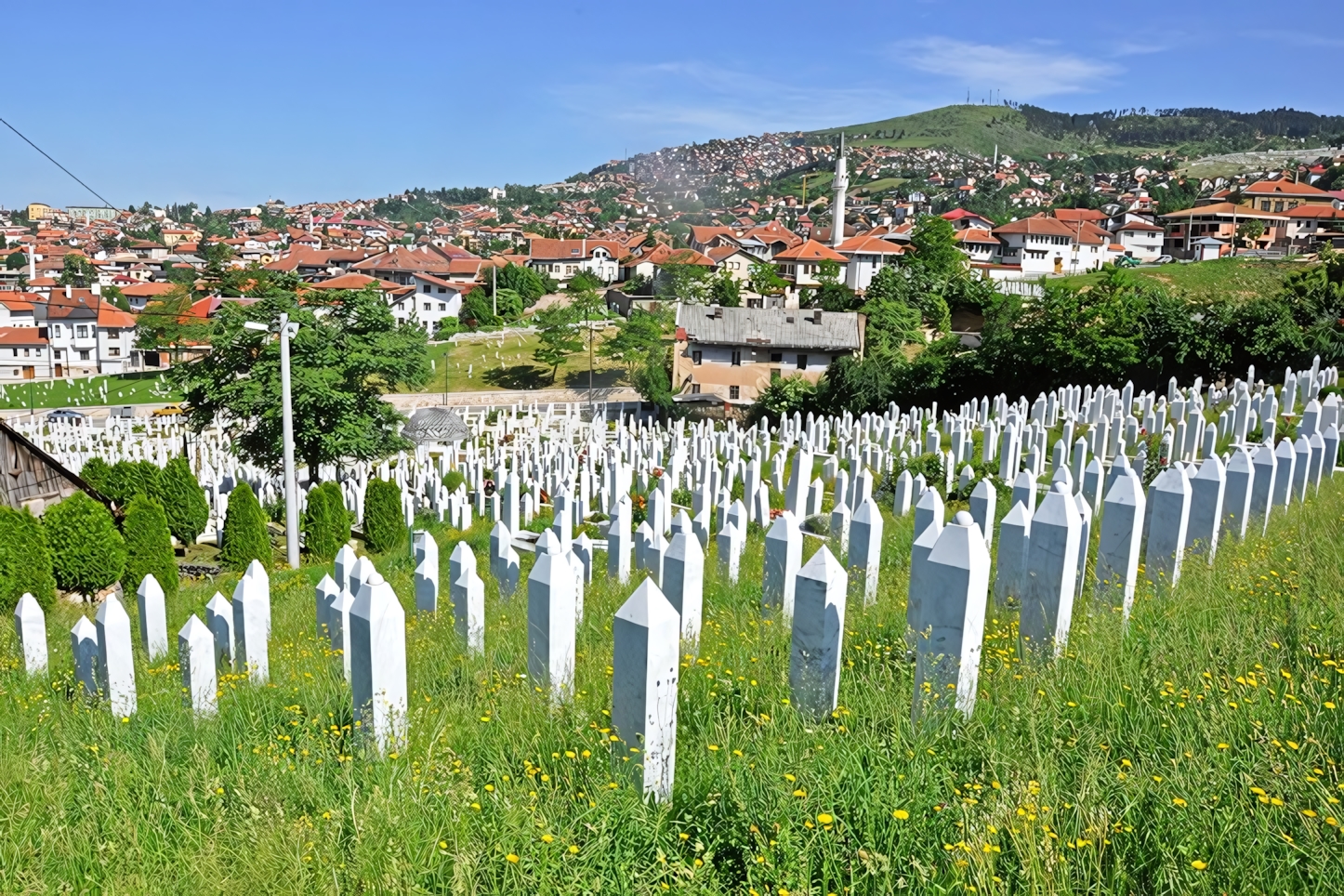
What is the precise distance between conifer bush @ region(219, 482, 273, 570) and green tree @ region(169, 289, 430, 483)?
561cm

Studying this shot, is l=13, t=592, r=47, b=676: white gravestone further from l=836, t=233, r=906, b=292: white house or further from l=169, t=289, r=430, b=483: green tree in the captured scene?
l=836, t=233, r=906, b=292: white house

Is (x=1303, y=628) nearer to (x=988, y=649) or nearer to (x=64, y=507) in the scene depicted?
(x=988, y=649)

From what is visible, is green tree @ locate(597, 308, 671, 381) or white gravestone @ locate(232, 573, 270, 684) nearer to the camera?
white gravestone @ locate(232, 573, 270, 684)

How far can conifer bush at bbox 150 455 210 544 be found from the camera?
1669 centimetres

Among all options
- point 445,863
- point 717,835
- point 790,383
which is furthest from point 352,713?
point 790,383

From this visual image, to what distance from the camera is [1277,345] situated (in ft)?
82.3

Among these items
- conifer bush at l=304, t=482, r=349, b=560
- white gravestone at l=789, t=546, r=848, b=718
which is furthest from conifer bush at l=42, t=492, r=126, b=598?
white gravestone at l=789, t=546, r=848, b=718

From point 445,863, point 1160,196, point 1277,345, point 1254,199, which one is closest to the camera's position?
point 445,863

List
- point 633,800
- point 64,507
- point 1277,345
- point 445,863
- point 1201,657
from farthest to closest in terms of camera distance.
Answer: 1. point 1277,345
2. point 64,507
3. point 1201,657
4. point 633,800
5. point 445,863

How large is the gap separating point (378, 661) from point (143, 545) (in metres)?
10.4

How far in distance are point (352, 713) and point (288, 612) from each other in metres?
4.47

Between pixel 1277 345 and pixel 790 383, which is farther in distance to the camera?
pixel 790 383

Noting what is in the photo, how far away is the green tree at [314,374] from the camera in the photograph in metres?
Answer: 19.4

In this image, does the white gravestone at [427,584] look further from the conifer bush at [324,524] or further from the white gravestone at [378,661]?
the conifer bush at [324,524]
